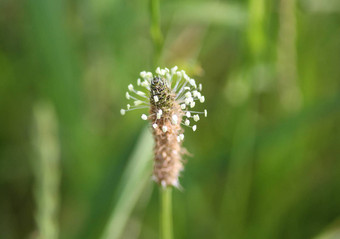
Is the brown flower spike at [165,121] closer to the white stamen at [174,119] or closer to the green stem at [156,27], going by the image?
the white stamen at [174,119]

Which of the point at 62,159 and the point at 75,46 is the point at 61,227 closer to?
the point at 62,159

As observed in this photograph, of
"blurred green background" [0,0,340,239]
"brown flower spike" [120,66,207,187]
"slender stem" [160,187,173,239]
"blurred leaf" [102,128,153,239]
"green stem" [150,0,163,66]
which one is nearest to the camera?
"brown flower spike" [120,66,207,187]

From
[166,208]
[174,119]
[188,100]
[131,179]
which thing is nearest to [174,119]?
[174,119]

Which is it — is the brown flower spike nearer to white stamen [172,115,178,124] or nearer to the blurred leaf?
white stamen [172,115,178,124]

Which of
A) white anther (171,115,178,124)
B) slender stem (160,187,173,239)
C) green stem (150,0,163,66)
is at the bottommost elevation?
slender stem (160,187,173,239)

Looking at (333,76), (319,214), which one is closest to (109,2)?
(333,76)

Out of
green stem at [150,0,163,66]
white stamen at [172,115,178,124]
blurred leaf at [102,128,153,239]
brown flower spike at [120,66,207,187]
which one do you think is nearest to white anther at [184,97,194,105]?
brown flower spike at [120,66,207,187]

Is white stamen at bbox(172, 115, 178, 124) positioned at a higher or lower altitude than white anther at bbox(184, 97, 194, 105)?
lower

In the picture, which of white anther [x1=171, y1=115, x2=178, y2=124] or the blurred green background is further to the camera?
the blurred green background

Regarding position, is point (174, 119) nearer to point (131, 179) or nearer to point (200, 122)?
point (131, 179)
